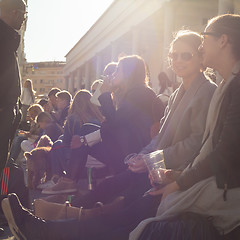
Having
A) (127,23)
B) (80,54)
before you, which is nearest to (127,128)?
(127,23)

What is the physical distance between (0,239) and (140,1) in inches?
764

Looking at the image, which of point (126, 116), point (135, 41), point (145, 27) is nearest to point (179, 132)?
point (126, 116)

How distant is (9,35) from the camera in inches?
138

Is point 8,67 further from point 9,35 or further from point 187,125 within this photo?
point 187,125

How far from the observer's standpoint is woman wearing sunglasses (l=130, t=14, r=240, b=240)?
2238 millimetres

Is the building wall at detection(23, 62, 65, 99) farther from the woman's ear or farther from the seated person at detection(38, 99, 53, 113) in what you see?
the woman's ear

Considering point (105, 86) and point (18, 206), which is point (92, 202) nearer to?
point (18, 206)

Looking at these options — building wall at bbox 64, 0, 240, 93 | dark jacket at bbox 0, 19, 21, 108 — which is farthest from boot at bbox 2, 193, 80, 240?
→ building wall at bbox 64, 0, 240, 93

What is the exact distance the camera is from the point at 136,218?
9.72 ft

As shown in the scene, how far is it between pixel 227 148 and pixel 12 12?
2.20m

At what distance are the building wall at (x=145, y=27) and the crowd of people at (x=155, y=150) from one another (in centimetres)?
564

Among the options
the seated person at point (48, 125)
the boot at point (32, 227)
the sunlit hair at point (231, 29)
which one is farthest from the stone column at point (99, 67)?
the sunlit hair at point (231, 29)

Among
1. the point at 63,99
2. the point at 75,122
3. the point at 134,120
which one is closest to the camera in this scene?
the point at 134,120

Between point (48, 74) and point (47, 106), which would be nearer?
point (47, 106)
